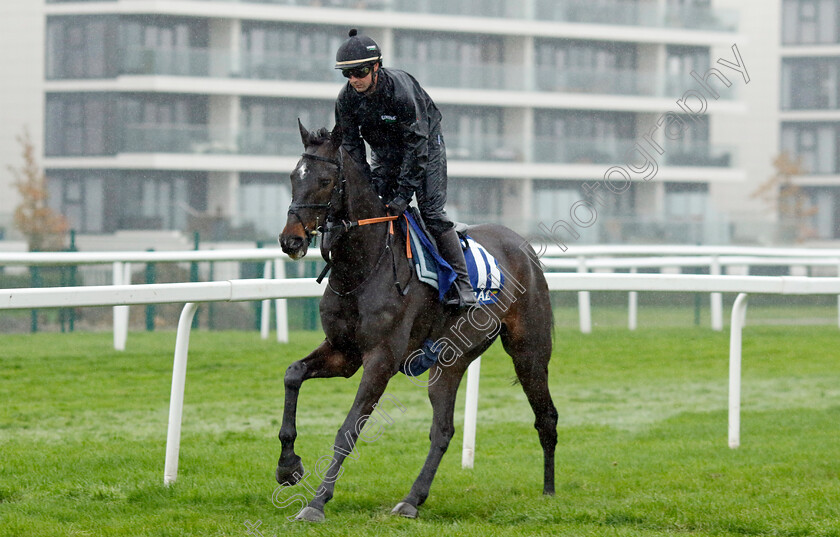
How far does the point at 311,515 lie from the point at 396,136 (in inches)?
63.0

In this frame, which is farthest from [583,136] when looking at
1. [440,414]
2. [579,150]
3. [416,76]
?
[440,414]

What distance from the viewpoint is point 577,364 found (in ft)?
32.3

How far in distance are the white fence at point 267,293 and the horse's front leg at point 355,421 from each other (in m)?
0.79

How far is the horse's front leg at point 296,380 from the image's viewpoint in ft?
13.7

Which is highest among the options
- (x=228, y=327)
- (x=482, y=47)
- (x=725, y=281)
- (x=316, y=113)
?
(x=482, y=47)

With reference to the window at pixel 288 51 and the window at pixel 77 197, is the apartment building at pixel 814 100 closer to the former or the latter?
the window at pixel 288 51

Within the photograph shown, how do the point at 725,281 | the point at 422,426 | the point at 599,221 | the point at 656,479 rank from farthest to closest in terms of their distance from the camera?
the point at 599,221
the point at 422,426
the point at 725,281
the point at 656,479

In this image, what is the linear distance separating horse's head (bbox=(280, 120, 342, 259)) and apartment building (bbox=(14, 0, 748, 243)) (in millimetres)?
22935

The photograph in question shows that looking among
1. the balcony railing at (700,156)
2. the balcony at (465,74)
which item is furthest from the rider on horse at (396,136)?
the balcony railing at (700,156)

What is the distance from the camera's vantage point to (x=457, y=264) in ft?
15.6

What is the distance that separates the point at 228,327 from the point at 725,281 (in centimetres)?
970

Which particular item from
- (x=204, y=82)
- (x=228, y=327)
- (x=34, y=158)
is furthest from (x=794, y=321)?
(x=34, y=158)

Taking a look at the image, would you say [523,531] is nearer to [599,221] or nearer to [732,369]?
[732,369]

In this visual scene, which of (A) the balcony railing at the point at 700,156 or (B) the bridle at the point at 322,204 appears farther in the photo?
(A) the balcony railing at the point at 700,156
